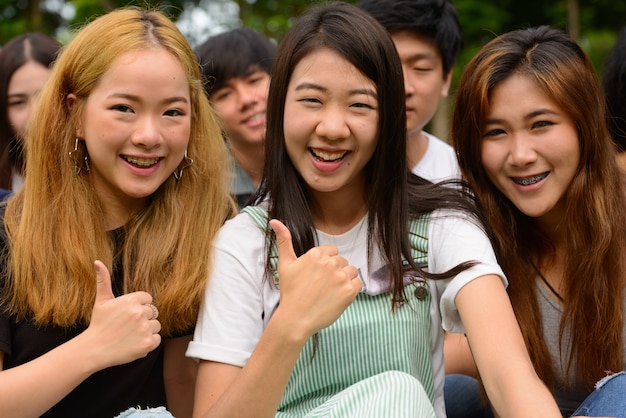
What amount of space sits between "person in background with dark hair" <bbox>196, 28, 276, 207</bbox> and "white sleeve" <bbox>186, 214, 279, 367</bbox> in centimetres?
140

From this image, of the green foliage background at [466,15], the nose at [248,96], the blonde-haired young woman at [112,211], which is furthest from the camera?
the green foliage background at [466,15]

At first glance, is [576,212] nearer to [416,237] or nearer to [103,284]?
[416,237]

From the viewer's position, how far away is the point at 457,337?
334 centimetres

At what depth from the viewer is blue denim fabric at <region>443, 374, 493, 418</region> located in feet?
10.8

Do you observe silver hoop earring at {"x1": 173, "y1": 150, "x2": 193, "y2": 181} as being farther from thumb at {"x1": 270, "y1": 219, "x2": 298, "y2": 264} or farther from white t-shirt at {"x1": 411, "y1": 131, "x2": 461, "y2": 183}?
white t-shirt at {"x1": 411, "y1": 131, "x2": 461, "y2": 183}

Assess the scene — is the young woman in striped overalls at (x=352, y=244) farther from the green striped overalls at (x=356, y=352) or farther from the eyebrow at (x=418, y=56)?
the eyebrow at (x=418, y=56)

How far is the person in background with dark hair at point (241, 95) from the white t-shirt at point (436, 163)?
0.78 m

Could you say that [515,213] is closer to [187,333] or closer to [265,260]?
[265,260]

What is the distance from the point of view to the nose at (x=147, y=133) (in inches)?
96.9

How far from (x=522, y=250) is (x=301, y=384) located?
0.89 m

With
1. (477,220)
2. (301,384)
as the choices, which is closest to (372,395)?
(301,384)

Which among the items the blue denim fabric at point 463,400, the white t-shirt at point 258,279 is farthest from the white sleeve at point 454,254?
the blue denim fabric at point 463,400

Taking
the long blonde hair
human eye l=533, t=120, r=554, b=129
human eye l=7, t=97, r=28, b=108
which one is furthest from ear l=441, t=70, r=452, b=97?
human eye l=7, t=97, r=28, b=108

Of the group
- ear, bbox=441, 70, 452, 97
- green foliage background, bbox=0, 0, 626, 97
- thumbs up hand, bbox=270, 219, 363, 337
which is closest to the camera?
thumbs up hand, bbox=270, 219, 363, 337
